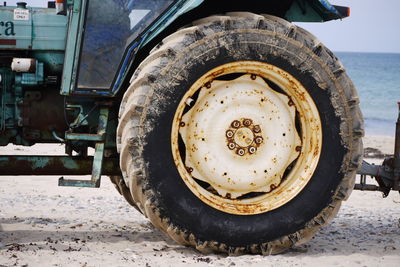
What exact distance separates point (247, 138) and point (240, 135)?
57mm

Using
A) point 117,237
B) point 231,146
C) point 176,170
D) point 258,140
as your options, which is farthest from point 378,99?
point 176,170

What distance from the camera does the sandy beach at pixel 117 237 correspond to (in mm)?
4824

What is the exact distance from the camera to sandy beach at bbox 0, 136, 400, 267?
4.82 meters

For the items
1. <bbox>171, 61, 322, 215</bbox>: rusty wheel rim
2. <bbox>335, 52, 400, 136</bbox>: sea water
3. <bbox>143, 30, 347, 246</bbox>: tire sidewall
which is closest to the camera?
<bbox>143, 30, 347, 246</bbox>: tire sidewall

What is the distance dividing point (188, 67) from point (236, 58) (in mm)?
353

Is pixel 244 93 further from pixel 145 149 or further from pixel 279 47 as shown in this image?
pixel 145 149

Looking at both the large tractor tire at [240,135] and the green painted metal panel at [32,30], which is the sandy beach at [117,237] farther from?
the green painted metal panel at [32,30]

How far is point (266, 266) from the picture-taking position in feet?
15.4

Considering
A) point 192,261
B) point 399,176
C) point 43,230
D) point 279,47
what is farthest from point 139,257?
point 399,176

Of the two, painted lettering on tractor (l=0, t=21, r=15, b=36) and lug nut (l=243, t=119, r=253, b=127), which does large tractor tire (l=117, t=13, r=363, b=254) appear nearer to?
lug nut (l=243, t=119, r=253, b=127)

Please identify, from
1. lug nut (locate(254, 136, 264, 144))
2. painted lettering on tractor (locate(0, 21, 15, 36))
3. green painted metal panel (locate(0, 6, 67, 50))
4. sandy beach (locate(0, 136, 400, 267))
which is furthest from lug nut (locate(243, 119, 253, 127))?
painted lettering on tractor (locate(0, 21, 15, 36))

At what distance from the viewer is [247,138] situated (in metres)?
4.99

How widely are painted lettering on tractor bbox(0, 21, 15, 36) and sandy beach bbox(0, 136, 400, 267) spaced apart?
1.62m

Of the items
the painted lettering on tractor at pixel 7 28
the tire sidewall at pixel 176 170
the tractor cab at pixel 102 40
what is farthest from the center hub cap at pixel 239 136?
the painted lettering on tractor at pixel 7 28
